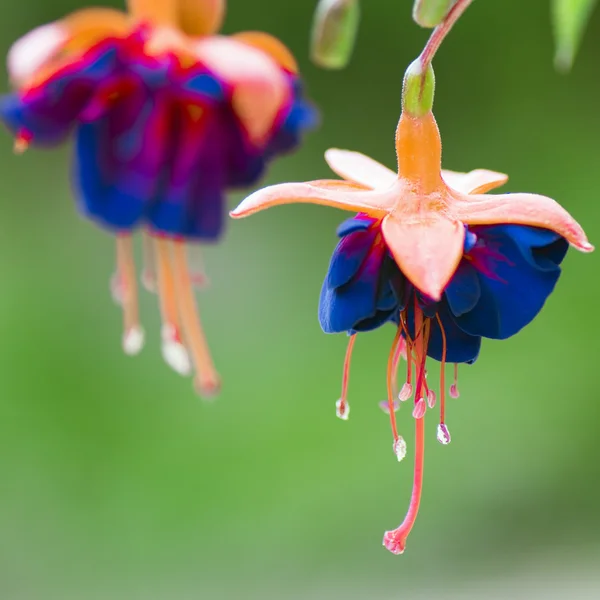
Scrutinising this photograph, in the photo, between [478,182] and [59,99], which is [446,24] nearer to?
[478,182]

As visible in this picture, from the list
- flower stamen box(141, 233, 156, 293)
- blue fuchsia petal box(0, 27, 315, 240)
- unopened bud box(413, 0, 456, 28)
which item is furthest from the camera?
flower stamen box(141, 233, 156, 293)

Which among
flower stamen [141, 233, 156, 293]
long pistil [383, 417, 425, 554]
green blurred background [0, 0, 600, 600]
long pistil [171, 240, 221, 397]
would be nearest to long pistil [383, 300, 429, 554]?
long pistil [383, 417, 425, 554]

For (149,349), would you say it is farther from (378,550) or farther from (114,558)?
(378,550)

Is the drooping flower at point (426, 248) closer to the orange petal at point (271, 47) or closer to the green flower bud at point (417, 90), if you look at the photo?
the green flower bud at point (417, 90)

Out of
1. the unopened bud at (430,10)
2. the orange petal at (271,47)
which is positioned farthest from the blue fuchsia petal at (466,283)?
the orange petal at (271,47)

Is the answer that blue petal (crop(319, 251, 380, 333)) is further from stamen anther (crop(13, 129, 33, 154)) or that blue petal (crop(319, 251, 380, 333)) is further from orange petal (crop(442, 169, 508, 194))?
stamen anther (crop(13, 129, 33, 154))

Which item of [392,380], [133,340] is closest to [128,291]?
[133,340]

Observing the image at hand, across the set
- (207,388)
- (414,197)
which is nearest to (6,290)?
(207,388)
